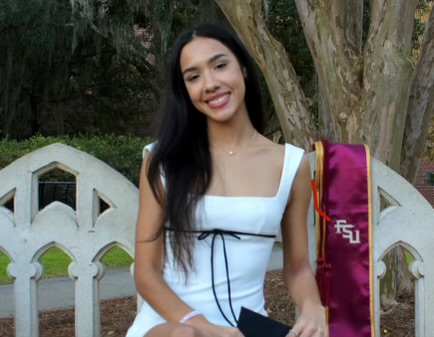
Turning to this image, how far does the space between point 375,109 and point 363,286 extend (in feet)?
4.24

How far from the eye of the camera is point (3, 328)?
527 centimetres

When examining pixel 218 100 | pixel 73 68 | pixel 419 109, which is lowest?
pixel 218 100

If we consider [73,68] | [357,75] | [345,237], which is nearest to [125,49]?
[73,68]

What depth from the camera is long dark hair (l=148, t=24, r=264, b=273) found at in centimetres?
250

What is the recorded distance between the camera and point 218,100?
2.57 meters

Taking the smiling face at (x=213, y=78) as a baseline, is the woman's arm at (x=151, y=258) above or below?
below

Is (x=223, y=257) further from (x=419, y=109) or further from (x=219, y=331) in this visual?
(x=419, y=109)

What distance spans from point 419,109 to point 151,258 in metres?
3.38

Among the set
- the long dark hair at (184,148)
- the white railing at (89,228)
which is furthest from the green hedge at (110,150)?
the long dark hair at (184,148)

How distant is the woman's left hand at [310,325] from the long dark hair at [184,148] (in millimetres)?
424

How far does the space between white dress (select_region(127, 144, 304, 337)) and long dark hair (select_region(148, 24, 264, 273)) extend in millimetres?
45

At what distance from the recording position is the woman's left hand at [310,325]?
2.35 meters

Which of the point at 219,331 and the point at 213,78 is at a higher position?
the point at 213,78

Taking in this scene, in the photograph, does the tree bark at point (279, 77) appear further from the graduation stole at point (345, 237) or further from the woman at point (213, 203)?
the woman at point (213, 203)
